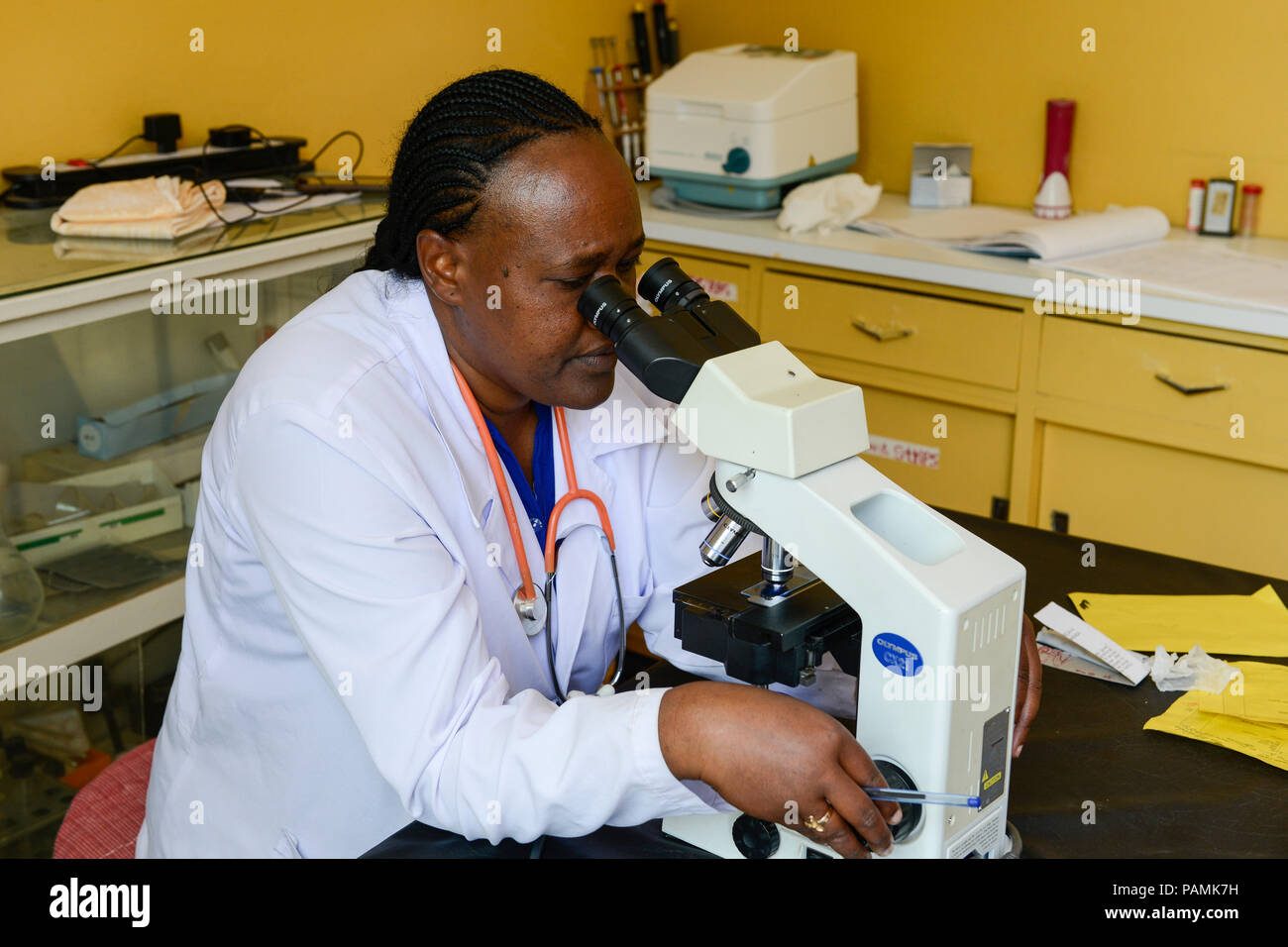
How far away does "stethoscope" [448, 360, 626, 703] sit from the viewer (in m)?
1.32

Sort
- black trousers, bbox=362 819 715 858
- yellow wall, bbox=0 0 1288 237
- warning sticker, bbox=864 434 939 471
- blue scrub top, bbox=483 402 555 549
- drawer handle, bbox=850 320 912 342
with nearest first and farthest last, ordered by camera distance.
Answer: black trousers, bbox=362 819 715 858, blue scrub top, bbox=483 402 555 549, yellow wall, bbox=0 0 1288 237, drawer handle, bbox=850 320 912 342, warning sticker, bbox=864 434 939 471

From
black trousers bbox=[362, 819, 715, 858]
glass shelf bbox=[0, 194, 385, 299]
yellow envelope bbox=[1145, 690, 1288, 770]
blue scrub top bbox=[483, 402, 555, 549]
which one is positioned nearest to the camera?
black trousers bbox=[362, 819, 715, 858]

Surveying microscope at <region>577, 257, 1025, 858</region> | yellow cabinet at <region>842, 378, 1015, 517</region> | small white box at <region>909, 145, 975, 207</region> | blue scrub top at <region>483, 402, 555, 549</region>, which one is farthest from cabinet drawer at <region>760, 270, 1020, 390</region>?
microscope at <region>577, 257, 1025, 858</region>

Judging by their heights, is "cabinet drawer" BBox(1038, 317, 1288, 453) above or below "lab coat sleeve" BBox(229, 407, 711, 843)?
below

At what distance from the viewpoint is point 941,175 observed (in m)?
3.19

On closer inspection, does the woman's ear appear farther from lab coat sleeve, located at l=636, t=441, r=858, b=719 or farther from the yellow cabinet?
the yellow cabinet

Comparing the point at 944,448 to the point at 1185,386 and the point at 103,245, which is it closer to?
the point at 1185,386

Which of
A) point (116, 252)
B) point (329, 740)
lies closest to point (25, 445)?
point (116, 252)

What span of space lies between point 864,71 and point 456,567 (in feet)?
8.62

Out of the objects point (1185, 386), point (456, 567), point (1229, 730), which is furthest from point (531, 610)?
point (1185, 386)

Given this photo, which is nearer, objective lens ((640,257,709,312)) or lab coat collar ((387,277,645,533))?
objective lens ((640,257,709,312))

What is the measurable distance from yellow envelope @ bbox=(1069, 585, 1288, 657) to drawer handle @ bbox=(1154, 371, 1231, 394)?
3.50 feet
